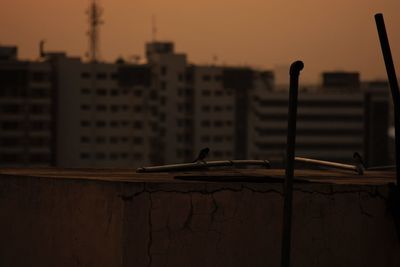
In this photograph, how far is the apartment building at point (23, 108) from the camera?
99.6m

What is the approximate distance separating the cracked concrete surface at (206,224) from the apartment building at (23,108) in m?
95.1

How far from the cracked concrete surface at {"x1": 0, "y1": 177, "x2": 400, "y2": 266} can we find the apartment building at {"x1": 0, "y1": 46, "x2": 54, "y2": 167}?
95.1 meters

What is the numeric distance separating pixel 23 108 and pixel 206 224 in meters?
98.4

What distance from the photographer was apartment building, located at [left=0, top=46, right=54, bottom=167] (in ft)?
327

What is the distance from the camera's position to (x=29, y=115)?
101188mm

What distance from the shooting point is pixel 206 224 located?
4.45m

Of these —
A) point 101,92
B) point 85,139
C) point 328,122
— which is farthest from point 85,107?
point 328,122

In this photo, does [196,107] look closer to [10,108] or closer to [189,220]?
[10,108]

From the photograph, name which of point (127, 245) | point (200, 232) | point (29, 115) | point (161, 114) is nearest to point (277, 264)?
point (200, 232)

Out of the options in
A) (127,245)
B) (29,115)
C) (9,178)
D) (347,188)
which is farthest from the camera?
(29,115)

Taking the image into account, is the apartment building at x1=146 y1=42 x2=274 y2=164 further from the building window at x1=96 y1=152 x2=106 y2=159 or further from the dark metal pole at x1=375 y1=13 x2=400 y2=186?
the dark metal pole at x1=375 y1=13 x2=400 y2=186

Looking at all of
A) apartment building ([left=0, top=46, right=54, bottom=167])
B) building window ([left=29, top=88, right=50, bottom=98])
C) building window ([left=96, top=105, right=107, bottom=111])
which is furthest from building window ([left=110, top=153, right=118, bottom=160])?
building window ([left=29, top=88, right=50, bottom=98])

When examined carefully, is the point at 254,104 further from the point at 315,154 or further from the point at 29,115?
the point at 29,115

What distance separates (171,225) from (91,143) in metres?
104
